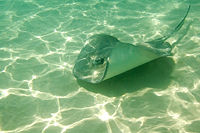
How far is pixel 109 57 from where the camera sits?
4809 mm

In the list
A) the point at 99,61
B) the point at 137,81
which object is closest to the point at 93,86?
the point at 99,61

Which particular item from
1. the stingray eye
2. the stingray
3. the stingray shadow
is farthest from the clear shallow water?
the stingray eye

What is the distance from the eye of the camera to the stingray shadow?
5.56 metres

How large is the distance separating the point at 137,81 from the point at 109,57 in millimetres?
1446

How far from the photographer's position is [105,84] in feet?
18.8

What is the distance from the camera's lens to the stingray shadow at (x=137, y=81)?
18.2ft

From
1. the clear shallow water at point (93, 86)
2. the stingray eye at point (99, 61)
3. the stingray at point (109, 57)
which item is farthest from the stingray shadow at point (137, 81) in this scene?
the stingray eye at point (99, 61)

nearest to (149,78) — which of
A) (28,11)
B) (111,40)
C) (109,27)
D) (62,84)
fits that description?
(111,40)

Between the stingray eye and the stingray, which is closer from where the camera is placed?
the stingray

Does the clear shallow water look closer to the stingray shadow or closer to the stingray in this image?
the stingray shadow

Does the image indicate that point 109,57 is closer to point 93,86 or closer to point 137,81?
point 93,86

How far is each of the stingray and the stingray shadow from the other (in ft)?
1.79

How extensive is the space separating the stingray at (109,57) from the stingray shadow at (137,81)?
1.79 feet

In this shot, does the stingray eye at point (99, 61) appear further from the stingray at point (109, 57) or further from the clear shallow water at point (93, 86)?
the clear shallow water at point (93, 86)
